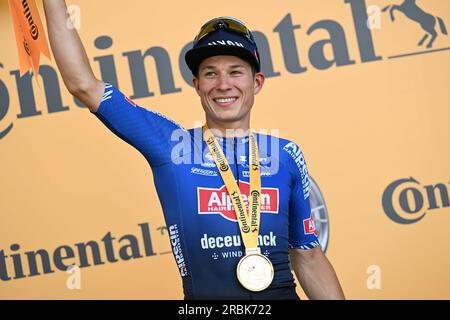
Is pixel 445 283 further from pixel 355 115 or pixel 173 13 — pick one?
pixel 173 13

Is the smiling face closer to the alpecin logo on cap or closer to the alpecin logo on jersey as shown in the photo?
the alpecin logo on cap

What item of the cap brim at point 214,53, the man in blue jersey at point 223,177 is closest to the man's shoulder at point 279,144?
the man in blue jersey at point 223,177

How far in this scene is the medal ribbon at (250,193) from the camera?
1.91m

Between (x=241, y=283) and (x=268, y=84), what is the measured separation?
171 cm

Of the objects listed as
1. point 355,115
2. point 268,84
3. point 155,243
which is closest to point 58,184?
point 155,243

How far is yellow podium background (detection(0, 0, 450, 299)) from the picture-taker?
3.39 metres

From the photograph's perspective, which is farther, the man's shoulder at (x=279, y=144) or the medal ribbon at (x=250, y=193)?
the man's shoulder at (x=279, y=144)

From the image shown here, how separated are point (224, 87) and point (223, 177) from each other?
23cm

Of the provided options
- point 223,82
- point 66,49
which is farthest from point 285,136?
point 66,49

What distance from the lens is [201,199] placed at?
1926 millimetres

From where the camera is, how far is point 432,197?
11.2ft

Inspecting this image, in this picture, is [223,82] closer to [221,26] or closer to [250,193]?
[221,26]

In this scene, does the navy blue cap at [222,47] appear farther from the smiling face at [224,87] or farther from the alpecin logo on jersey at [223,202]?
the alpecin logo on jersey at [223,202]

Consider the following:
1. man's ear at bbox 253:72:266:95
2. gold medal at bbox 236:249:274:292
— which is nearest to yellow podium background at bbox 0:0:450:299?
man's ear at bbox 253:72:266:95
